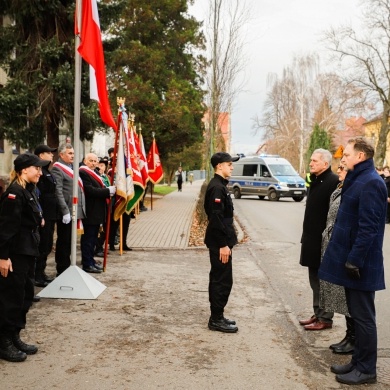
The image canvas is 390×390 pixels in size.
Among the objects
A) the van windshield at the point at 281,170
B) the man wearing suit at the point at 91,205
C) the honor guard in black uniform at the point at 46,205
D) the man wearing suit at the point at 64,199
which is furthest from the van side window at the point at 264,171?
the honor guard in black uniform at the point at 46,205

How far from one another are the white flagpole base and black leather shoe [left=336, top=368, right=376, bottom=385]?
148 inches

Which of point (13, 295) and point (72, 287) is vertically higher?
point (13, 295)

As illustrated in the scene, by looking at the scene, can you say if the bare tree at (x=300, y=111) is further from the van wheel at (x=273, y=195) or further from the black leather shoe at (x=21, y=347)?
the black leather shoe at (x=21, y=347)

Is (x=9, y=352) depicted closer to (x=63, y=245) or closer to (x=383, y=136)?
(x=63, y=245)

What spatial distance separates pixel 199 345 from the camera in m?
5.33

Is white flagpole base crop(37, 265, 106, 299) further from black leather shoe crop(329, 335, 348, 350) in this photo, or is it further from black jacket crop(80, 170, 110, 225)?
black leather shoe crop(329, 335, 348, 350)

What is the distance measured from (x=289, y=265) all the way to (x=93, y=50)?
5.48 metres

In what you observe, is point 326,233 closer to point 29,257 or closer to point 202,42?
point 29,257

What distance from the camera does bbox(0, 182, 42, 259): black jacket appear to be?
15.5 ft

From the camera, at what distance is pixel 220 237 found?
18.5ft

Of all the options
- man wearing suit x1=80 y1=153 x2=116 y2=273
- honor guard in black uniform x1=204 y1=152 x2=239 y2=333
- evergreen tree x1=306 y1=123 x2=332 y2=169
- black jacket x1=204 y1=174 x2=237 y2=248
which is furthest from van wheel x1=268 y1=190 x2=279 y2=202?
evergreen tree x1=306 y1=123 x2=332 y2=169

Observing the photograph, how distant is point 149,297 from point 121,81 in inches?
789

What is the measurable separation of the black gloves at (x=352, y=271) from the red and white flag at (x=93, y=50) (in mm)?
4727

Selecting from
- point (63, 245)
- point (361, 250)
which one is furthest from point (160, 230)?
point (361, 250)
